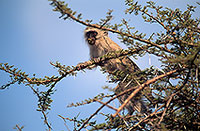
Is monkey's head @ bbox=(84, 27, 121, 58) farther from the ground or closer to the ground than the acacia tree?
farther from the ground

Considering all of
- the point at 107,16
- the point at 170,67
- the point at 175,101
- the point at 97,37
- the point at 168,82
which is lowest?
the point at 175,101

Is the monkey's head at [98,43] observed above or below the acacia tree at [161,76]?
above

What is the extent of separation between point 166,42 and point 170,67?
284 mm

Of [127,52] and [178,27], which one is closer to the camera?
[178,27]

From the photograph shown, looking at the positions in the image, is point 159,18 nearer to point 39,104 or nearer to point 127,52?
point 127,52

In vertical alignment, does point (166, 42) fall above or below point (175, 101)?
above

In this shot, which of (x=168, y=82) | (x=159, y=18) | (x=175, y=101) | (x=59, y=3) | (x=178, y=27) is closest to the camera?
(x=59, y=3)

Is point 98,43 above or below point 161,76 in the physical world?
above

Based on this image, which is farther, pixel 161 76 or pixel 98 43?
pixel 98 43

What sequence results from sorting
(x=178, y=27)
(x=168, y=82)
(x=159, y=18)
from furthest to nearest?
(x=159, y=18), (x=168, y=82), (x=178, y=27)

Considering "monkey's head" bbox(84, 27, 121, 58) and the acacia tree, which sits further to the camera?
"monkey's head" bbox(84, 27, 121, 58)

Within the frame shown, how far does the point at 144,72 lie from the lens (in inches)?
55.2

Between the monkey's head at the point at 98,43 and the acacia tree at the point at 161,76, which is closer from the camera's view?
the acacia tree at the point at 161,76

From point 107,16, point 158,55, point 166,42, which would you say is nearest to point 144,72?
point 158,55
